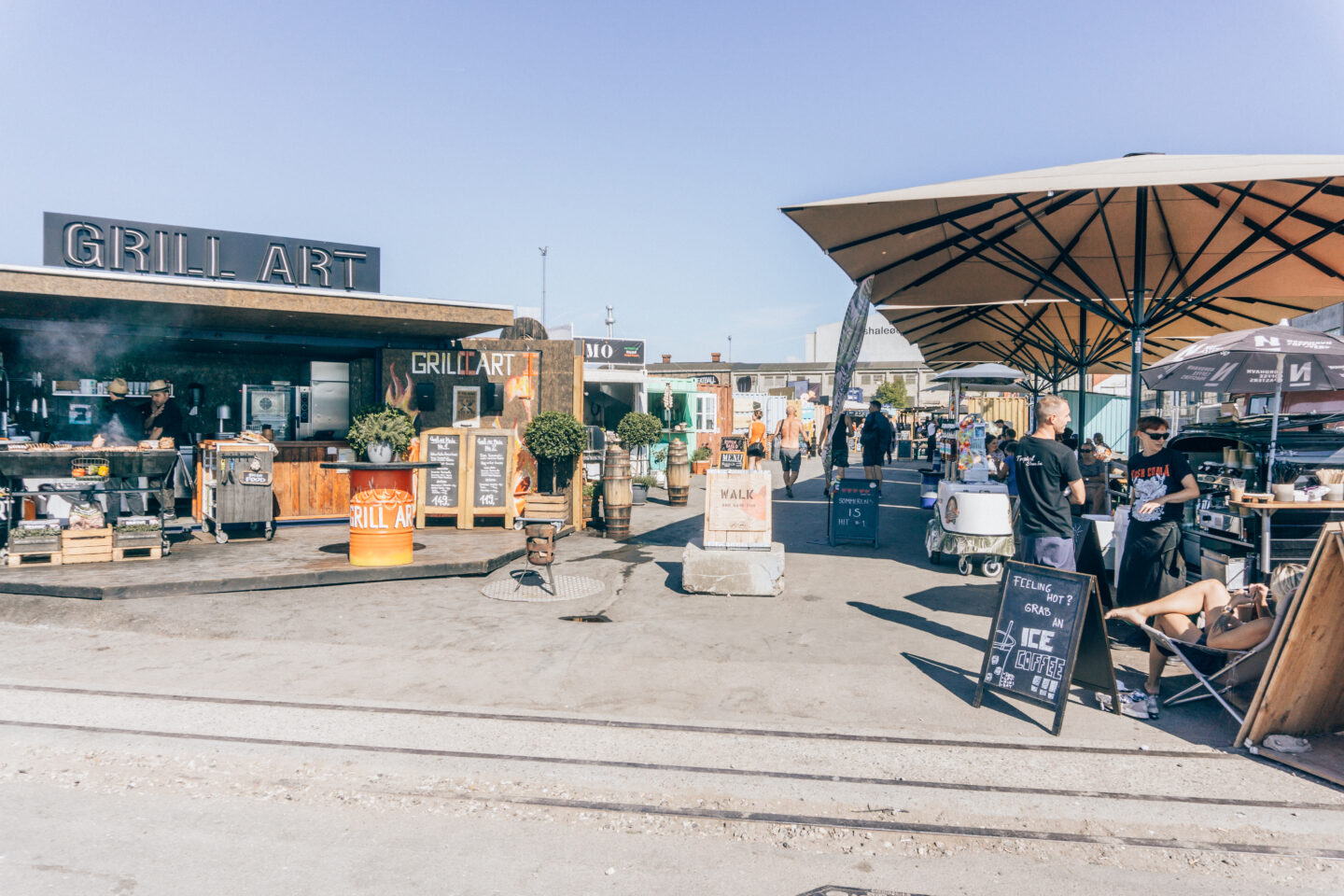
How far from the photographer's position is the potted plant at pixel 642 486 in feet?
52.5

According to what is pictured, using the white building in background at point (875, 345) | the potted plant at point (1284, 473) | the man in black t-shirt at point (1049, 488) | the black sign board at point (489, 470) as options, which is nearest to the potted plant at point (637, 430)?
the black sign board at point (489, 470)

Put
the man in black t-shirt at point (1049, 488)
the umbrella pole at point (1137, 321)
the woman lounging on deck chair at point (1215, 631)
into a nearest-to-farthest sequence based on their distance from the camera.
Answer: the woman lounging on deck chair at point (1215, 631), the man in black t-shirt at point (1049, 488), the umbrella pole at point (1137, 321)

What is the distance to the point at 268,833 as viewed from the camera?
3.57m

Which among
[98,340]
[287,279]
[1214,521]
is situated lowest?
[1214,521]

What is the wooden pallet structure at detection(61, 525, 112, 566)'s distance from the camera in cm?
869

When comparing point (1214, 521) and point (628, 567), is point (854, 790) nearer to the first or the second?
point (1214, 521)

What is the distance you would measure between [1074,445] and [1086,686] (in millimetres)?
7803

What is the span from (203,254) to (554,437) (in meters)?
5.70

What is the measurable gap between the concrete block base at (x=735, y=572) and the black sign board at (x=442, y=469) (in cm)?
510

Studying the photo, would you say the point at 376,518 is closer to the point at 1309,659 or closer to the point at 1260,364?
the point at 1309,659

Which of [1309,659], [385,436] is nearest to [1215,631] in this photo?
[1309,659]

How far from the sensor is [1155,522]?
6.27 meters

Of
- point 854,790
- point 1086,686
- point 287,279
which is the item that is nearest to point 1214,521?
point 1086,686

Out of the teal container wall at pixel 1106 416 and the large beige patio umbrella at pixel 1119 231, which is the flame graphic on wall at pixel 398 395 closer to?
the large beige patio umbrella at pixel 1119 231
